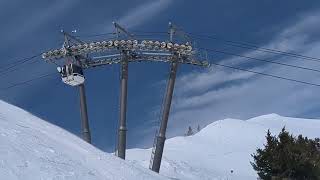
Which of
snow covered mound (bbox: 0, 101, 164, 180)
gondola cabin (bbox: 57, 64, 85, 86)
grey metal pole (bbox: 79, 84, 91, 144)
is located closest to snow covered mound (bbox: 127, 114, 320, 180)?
grey metal pole (bbox: 79, 84, 91, 144)

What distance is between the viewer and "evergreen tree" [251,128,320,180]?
40.5 metres

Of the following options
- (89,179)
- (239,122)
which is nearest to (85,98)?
(89,179)

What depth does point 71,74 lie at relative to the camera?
1698 inches

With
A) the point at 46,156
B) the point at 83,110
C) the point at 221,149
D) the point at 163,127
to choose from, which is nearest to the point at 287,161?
the point at 163,127

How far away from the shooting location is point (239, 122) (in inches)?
4156

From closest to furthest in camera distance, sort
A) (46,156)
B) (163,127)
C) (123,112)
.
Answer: (46,156)
(163,127)
(123,112)

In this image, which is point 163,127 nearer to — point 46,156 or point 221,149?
point 46,156

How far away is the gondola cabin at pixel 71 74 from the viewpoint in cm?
4309

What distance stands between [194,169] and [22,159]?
152 ft

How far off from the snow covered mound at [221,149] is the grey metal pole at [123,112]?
40.7ft

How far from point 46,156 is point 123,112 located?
21811mm

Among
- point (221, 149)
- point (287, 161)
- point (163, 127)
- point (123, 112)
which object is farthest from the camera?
point (221, 149)

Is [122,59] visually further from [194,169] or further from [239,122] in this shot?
[239,122]

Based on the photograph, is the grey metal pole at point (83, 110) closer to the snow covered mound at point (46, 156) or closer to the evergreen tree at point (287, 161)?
the evergreen tree at point (287, 161)
